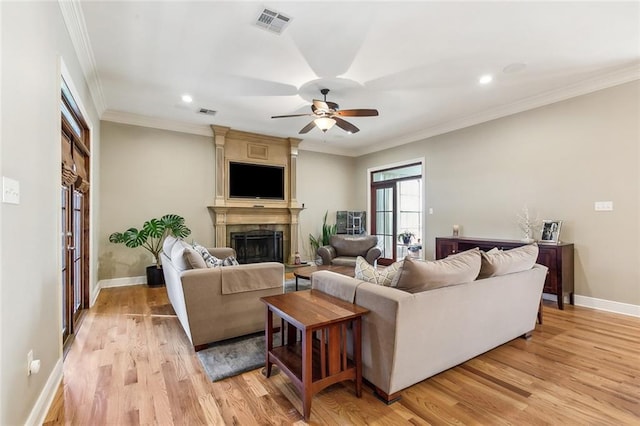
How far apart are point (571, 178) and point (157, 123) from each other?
21.1 ft

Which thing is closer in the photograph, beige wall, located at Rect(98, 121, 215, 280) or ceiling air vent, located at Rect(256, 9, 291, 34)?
ceiling air vent, located at Rect(256, 9, 291, 34)

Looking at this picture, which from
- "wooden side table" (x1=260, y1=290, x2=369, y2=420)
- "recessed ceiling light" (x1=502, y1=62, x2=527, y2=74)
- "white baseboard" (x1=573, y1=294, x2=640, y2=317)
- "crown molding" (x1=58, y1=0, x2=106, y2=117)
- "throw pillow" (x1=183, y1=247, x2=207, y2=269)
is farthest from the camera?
"white baseboard" (x1=573, y1=294, x2=640, y2=317)

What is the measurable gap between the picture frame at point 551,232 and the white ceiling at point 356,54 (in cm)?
170

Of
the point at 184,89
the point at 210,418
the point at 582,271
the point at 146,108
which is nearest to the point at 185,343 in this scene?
the point at 210,418

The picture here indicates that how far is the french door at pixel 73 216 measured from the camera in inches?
111

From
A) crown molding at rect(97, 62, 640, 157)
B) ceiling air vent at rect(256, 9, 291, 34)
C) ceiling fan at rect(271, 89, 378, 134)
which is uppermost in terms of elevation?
ceiling air vent at rect(256, 9, 291, 34)

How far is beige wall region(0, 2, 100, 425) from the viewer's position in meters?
1.39

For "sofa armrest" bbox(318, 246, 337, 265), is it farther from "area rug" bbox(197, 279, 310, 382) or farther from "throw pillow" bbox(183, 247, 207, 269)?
"throw pillow" bbox(183, 247, 207, 269)

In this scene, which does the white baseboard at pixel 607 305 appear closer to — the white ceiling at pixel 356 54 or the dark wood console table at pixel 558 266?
the dark wood console table at pixel 558 266

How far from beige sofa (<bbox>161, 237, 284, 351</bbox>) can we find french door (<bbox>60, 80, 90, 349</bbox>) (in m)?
1.02

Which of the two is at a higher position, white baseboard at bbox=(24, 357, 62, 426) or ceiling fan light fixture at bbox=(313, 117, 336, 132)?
ceiling fan light fixture at bbox=(313, 117, 336, 132)

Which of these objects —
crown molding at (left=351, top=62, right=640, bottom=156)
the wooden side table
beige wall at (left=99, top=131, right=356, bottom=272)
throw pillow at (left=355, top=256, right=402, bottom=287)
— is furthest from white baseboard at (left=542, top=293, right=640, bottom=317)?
beige wall at (left=99, top=131, right=356, bottom=272)

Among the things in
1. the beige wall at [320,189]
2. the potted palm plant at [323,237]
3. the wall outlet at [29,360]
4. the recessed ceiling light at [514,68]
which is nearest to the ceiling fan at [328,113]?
the recessed ceiling light at [514,68]

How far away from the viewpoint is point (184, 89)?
405 centimetres
